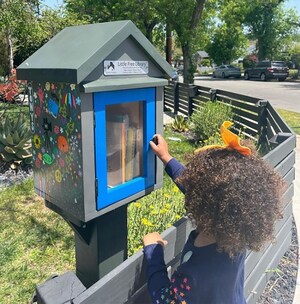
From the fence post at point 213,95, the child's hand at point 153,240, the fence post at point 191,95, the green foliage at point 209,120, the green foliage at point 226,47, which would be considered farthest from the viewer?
the green foliage at point 226,47

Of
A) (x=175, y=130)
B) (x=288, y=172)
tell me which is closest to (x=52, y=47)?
(x=288, y=172)

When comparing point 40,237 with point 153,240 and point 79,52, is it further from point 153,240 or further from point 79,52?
point 79,52

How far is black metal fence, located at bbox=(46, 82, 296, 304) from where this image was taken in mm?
1324

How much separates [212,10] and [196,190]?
19750mm

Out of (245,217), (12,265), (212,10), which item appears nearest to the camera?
(245,217)

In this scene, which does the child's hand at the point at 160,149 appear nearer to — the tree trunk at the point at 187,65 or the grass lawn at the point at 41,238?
the grass lawn at the point at 41,238

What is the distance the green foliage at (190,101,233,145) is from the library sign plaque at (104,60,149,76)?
5.46m

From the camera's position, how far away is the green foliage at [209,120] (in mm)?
7184

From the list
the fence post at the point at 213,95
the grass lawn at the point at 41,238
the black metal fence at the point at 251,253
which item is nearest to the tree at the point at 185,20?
the fence post at the point at 213,95

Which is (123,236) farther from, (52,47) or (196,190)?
(52,47)

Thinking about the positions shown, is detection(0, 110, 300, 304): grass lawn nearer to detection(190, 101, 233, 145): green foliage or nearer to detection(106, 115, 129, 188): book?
detection(106, 115, 129, 188): book

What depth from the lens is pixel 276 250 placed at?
3.18m

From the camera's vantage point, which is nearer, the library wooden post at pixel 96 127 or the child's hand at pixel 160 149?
the library wooden post at pixel 96 127

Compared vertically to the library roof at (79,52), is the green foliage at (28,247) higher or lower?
lower
